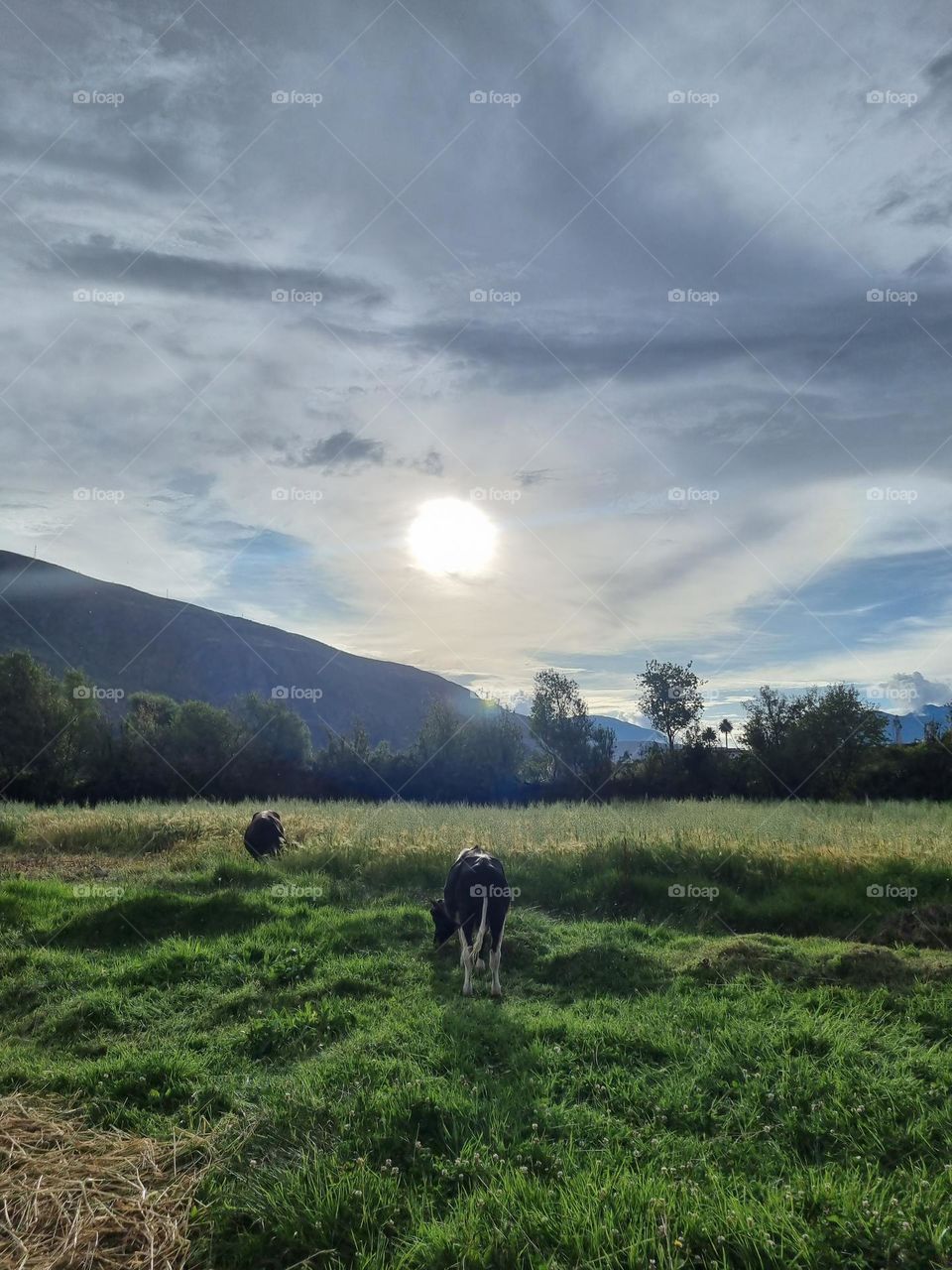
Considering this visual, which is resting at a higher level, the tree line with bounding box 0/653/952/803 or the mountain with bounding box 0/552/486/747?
the mountain with bounding box 0/552/486/747

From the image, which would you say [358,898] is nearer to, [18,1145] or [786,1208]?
[18,1145]

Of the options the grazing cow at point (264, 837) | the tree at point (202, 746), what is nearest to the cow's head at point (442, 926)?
the grazing cow at point (264, 837)

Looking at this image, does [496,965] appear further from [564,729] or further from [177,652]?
[177,652]

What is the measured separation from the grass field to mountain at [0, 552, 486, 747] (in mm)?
105389

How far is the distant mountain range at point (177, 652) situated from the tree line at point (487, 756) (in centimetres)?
4894

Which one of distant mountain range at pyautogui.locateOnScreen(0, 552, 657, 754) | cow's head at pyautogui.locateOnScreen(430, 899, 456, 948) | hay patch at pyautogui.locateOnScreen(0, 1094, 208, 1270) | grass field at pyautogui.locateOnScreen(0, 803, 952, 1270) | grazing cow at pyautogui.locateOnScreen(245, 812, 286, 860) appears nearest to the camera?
grass field at pyautogui.locateOnScreen(0, 803, 952, 1270)

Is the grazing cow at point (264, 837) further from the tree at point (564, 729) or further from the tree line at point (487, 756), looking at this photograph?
the tree at point (564, 729)

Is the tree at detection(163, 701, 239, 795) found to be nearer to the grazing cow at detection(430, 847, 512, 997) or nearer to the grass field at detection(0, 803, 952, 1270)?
the grass field at detection(0, 803, 952, 1270)

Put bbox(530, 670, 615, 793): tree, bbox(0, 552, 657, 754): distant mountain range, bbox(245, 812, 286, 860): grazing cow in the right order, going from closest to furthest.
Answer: bbox(245, 812, 286, 860): grazing cow
bbox(530, 670, 615, 793): tree
bbox(0, 552, 657, 754): distant mountain range

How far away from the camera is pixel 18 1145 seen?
5.10 meters

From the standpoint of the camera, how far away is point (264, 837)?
1780cm

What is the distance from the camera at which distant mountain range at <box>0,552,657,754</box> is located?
12900 centimetres

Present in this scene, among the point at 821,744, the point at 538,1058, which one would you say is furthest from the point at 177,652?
the point at 538,1058

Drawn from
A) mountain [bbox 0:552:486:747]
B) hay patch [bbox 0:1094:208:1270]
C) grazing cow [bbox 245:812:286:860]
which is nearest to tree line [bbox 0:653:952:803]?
grazing cow [bbox 245:812:286:860]
